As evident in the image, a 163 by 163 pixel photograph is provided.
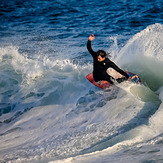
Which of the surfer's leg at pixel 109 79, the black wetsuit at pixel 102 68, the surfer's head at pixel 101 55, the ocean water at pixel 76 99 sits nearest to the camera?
the ocean water at pixel 76 99

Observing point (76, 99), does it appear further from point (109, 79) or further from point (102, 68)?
point (102, 68)

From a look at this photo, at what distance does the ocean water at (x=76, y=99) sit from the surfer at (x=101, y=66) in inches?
12.3

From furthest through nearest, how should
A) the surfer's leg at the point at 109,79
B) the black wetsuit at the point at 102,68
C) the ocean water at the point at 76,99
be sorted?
the surfer's leg at the point at 109,79 < the black wetsuit at the point at 102,68 < the ocean water at the point at 76,99

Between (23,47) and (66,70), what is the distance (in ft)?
10.3

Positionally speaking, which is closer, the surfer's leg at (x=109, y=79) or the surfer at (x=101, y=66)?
the surfer at (x=101, y=66)

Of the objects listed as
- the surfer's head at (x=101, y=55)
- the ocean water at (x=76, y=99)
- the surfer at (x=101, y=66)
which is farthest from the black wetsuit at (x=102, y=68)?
the ocean water at (x=76, y=99)

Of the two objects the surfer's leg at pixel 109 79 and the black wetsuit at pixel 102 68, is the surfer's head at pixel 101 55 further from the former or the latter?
the surfer's leg at pixel 109 79

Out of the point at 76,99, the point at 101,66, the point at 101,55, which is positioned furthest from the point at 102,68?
the point at 76,99

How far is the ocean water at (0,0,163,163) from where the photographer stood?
389 centimetres

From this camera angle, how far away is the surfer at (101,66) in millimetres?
5491

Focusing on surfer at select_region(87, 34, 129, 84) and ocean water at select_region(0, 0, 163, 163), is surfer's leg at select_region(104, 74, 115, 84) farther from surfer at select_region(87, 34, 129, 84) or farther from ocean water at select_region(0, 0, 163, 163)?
ocean water at select_region(0, 0, 163, 163)

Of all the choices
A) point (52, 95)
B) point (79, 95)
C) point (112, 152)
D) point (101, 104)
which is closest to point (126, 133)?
→ point (112, 152)

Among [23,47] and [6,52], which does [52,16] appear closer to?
[23,47]

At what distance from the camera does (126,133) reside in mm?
4184
